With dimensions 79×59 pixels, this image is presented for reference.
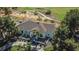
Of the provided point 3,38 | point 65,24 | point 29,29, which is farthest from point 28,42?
point 65,24

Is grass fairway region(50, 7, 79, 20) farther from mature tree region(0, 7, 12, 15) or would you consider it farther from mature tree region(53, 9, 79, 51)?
mature tree region(0, 7, 12, 15)

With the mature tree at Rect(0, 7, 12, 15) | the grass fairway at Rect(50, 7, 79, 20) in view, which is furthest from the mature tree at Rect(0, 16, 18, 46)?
the grass fairway at Rect(50, 7, 79, 20)

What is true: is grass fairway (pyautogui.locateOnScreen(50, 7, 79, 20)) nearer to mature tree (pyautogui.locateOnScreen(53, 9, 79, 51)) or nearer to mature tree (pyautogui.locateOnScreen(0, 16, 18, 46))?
mature tree (pyautogui.locateOnScreen(53, 9, 79, 51))

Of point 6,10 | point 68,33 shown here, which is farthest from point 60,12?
point 6,10

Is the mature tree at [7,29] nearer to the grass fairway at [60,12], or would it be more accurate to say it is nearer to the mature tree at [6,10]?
the mature tree at [6,10]

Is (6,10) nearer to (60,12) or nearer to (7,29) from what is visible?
(7,29)

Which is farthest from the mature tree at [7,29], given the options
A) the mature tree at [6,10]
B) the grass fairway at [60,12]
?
the grass fairway at [60,12]

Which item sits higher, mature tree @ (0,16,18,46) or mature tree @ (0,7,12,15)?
mature tree @ (0,7,12,15)
